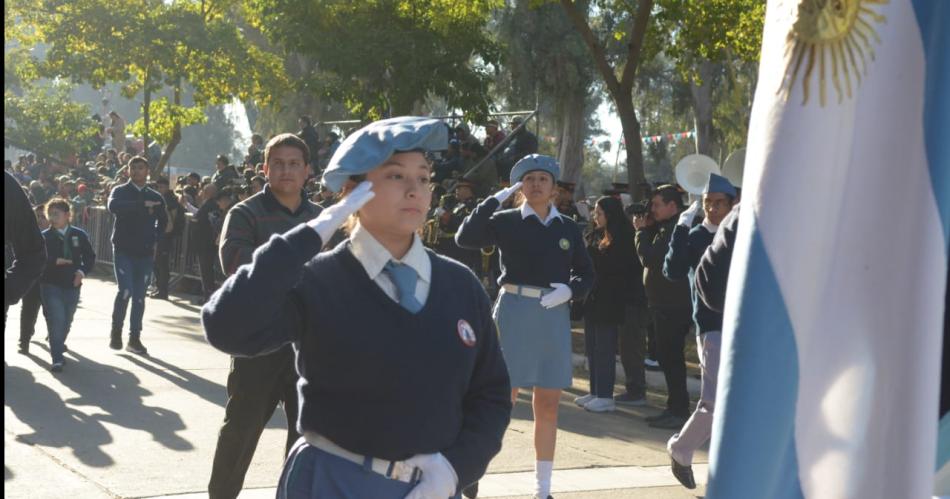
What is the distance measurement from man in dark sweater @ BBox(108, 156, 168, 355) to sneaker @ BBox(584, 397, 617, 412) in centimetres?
484

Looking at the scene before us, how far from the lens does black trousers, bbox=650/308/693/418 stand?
430 inches

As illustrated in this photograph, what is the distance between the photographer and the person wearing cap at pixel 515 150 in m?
19.5

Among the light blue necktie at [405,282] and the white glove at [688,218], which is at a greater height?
the white glove at [688,218]

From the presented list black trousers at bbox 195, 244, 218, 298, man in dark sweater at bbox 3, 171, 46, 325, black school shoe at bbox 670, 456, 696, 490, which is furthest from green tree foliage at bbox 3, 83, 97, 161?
man in dark sweater at bbox 3, 171, 46, 325

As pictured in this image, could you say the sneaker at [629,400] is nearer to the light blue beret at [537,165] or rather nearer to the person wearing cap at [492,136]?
the light blue beret at [537,165]

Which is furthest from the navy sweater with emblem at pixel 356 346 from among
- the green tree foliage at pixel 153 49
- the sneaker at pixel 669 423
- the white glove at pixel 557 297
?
the green tree foliage at pixel 153 49

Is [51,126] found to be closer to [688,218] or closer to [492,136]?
[492,136]

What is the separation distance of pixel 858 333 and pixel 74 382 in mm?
9952

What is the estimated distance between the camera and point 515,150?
786 inches

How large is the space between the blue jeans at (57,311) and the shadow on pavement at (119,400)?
245 mm

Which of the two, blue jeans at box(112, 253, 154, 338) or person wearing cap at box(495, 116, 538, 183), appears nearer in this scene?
blue jeans at box(112, 253, 154, 338)

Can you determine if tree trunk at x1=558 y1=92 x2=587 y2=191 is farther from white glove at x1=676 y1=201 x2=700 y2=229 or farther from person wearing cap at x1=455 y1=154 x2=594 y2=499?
person wearing cap at x1=455 y1=154 x2=594 y2=499

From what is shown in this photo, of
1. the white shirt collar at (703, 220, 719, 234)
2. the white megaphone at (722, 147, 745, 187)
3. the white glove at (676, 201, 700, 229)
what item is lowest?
the white shirt collar at (703, 220, 719, 234)

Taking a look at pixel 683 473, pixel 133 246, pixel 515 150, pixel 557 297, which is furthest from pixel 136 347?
pixel 515 150
